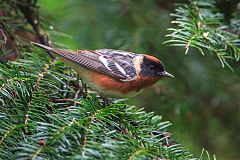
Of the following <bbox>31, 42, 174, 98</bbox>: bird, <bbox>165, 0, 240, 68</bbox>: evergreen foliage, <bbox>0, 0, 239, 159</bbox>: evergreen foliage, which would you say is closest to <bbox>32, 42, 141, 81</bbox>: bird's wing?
<bbox>31, 42, 174, 98</bbox>: bird

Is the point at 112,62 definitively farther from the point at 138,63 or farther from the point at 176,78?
the point at 176,78

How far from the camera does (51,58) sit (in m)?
3.10

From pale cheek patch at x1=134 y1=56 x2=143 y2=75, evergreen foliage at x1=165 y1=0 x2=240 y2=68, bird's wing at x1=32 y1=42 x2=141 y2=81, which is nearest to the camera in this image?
evergreen foliage at x1=165 y1=0 x2=240 y2=68

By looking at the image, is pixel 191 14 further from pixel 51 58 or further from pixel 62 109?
pixel 62 109

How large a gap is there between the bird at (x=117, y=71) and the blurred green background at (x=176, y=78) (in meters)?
0.49

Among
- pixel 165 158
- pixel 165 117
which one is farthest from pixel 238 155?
pixel 165 158

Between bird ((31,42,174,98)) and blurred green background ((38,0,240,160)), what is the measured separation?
1.60 ft

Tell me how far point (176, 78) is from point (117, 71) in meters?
0.77

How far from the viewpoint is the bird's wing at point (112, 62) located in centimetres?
333

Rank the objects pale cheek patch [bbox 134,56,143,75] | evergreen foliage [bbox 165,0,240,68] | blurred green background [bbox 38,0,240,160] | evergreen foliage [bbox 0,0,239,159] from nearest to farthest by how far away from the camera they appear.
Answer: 1. evergreen foliage [bbox 0,0,239,159]
2. evergreen foliage [bbox 165,0,240,68]
3. pale cheek patch [bbox 134,56,143,75]
4. blurred green background [bbox 38,0,240,160]

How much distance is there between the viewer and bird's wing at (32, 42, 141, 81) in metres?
3.33

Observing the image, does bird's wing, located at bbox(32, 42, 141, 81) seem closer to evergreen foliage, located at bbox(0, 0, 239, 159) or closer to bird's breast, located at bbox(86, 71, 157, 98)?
bird's breast, located at bbox(86, 71, 157, 98)

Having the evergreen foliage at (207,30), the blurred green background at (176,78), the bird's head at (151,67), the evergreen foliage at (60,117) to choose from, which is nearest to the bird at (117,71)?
the bird's head at (151,67)

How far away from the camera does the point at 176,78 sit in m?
4.02
